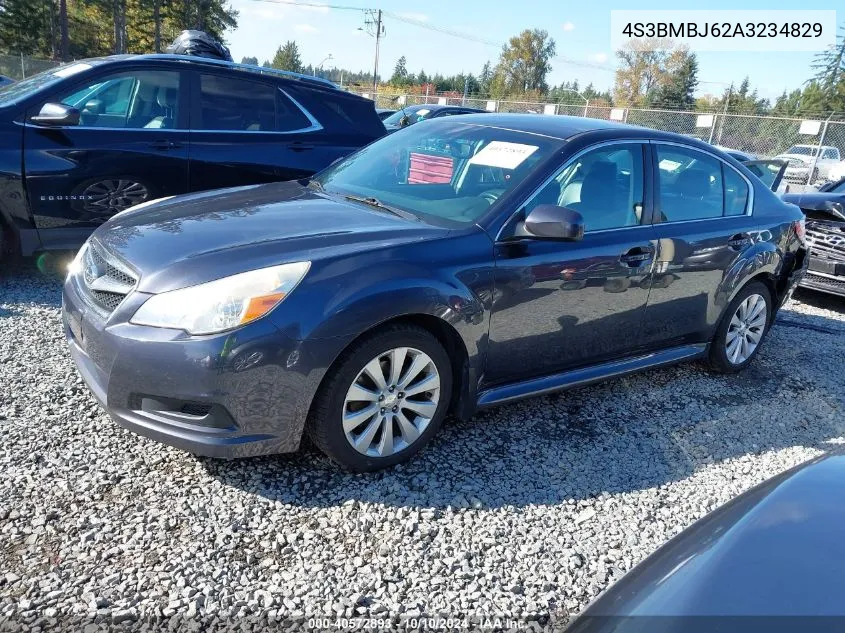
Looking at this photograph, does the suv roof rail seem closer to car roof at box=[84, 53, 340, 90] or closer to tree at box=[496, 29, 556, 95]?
car roof at box=[84, 53, 340, 90]

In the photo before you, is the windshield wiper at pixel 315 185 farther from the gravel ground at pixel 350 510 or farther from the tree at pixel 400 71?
the tree at pixel 400 71

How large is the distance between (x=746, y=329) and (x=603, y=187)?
6.18 feet

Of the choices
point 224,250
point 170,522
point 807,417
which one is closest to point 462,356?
point 224,250

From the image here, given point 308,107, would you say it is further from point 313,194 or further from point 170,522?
point 170,522

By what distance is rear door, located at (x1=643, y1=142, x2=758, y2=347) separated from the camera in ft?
13.0

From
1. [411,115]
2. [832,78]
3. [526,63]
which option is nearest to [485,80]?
[526,63]

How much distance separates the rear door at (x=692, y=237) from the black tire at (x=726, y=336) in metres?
0.14

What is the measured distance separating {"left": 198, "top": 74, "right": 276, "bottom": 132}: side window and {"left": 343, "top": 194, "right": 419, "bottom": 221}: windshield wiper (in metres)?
2.53

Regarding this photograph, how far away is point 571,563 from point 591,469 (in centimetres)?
78

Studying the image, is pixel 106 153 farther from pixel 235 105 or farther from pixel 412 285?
pixel 412 285

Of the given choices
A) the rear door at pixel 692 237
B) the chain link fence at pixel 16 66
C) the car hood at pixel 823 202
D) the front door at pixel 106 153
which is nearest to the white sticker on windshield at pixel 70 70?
the front door at pixel 106 153

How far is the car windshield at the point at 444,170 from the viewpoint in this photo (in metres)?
3.41

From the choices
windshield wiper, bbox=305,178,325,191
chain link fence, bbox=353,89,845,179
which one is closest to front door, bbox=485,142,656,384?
windshield wiper, bbox=305,178,325,191

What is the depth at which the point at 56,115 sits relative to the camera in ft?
15.7
